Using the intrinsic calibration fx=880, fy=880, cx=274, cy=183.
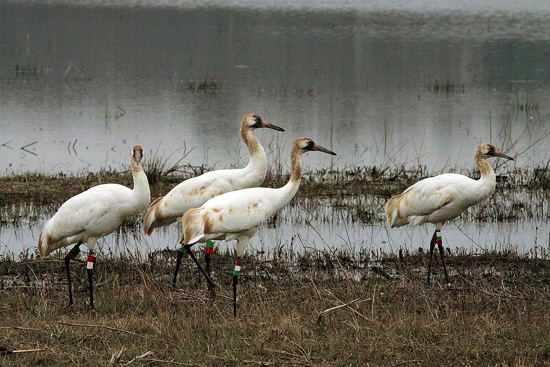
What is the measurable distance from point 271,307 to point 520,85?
20641 mm

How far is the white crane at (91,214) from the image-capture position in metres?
7.32

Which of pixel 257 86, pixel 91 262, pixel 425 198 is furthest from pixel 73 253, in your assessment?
pixel 257 86

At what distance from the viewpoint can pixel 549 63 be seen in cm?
3033

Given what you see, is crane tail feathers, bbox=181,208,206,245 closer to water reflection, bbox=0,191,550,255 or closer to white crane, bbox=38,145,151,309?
white crane, bbox=38,145,151,309

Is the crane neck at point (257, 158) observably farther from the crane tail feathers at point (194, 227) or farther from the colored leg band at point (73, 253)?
the colored leg band at point (73, 253)

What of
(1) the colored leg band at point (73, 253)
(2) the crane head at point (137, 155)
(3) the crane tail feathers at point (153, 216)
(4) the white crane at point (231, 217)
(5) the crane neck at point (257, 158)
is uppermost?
(2) the crane head at point (137, 155)

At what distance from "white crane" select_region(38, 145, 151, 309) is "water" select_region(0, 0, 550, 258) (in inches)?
83.0

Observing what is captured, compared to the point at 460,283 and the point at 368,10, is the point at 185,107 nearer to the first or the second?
the point at 460,283

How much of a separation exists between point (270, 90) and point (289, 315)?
18.5 metres

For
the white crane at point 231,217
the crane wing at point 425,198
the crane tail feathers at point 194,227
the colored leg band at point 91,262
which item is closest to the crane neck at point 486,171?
the crane wing at point 425,198

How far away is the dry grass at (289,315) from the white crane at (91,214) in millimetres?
381

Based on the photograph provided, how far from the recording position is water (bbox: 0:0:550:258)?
1599cm

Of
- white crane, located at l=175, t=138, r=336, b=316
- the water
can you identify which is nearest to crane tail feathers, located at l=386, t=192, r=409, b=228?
the water

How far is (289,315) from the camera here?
6145 millimetres
